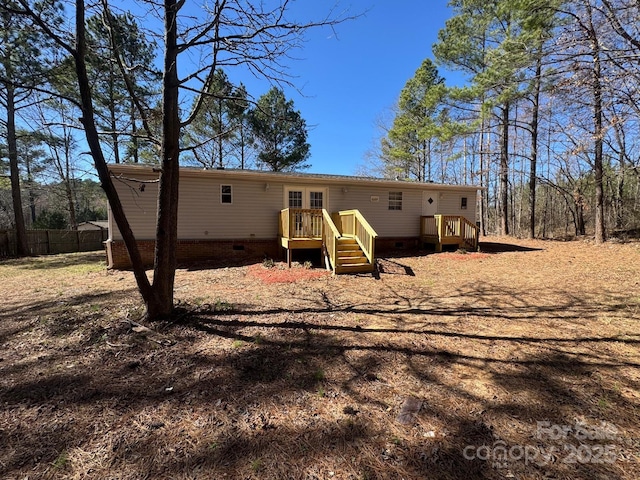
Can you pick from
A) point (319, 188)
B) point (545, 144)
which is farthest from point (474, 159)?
point (319, 188)

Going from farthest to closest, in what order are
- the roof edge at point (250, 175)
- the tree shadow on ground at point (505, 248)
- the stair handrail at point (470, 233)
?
the tree shadow on ground at point (505, 248), the stair handrail at point (470, 233), the roof edge at point (250, 175)

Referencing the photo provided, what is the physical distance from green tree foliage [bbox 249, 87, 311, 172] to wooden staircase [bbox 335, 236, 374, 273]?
11.5m

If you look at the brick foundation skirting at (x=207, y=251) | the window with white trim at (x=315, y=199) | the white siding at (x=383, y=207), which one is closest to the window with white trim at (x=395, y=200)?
the white siding at (x=383, y=207)

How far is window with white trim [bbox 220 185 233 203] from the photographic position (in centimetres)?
975

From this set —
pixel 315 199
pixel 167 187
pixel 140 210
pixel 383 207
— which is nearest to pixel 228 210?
pixel 140 210

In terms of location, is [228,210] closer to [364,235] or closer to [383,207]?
[364,235]

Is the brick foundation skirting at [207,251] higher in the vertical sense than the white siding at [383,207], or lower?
lower

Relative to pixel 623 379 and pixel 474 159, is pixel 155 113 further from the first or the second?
pixel 474 159

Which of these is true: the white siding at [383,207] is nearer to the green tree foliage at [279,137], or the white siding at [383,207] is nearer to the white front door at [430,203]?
the white front door at [430,203]

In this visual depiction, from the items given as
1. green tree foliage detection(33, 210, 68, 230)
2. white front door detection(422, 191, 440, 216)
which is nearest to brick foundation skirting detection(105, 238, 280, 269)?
white front door detection(422, 191, 440, 216)

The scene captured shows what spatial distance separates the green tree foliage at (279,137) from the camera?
17.9 meters

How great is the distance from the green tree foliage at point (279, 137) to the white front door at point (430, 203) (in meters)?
9.17

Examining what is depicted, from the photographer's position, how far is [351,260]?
7.88m

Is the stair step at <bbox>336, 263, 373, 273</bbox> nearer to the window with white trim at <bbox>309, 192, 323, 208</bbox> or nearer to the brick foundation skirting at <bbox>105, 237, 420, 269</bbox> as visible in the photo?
the brick foundation skirting at <bbox>105, 237, 420, 269</bbox>
